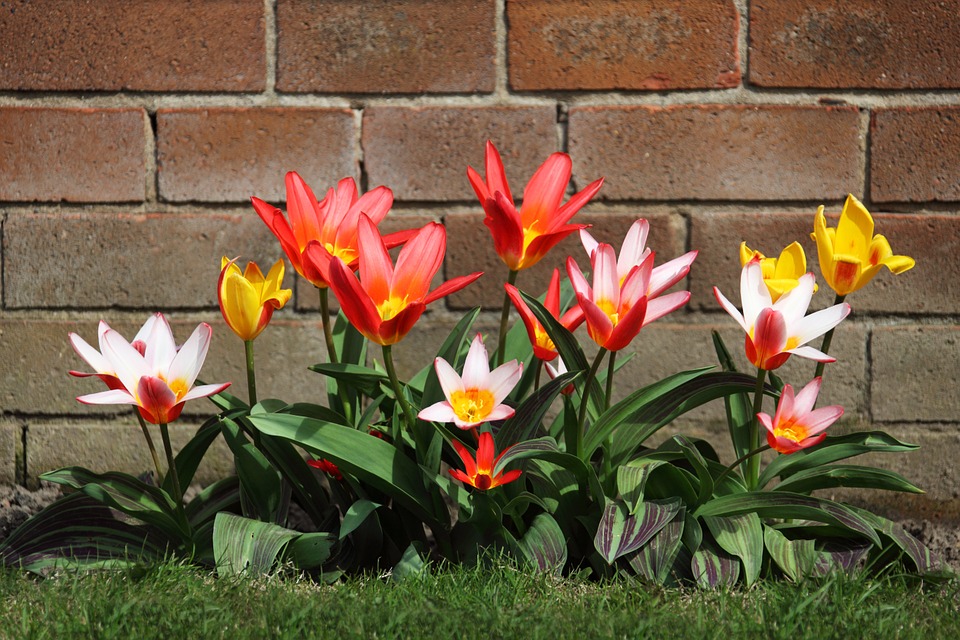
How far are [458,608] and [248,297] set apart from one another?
2.10 feet

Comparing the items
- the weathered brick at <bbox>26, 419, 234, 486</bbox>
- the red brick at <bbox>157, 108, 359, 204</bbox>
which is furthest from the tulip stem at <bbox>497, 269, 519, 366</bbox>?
the weathered brick at <bbox>26, 419, 234, 486</bbox>

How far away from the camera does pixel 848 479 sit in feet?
5.32

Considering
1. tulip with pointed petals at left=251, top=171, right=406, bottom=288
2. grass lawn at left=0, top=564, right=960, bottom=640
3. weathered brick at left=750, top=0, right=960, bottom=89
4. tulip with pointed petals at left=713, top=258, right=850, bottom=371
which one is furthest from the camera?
weathered brick at left=750, top=0, right=960, bottom=89

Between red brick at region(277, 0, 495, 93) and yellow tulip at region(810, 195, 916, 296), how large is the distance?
84 centimetres

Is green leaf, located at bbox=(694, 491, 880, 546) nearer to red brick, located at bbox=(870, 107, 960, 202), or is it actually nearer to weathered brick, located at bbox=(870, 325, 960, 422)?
weathered brick, located at bbox=(870, 325, 960, 422)

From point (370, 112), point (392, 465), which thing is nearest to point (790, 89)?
point (370, 112)

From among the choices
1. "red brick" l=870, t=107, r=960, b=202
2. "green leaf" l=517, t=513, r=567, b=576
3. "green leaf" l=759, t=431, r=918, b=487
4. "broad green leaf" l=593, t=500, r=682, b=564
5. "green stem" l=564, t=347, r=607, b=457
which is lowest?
"green leaf" l=517, t=513, r=567, b=576

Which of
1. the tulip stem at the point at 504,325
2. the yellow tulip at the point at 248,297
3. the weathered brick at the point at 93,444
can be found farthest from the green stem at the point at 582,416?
the weathered brick at the point at 93,444

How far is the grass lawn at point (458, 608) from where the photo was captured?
1.29 meters

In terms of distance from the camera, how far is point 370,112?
2.03 meters

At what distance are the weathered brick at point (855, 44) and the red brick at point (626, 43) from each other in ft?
0.28

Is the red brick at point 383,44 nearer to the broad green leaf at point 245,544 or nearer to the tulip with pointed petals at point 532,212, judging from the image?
the tulip with pointed petals at point 532,212

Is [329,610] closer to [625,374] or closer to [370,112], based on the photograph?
[625,374]

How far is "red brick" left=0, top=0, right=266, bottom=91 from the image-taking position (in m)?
2.02
